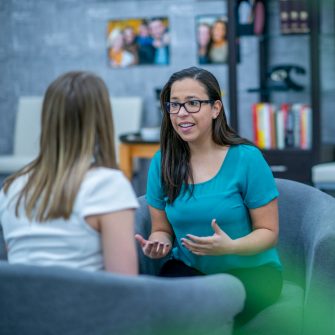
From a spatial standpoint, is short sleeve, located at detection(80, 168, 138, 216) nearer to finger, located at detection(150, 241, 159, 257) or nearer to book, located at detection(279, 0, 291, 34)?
finger, located at detection(150, 241, 159, 257)

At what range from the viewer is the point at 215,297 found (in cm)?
148

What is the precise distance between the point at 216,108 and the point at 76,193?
0.76 m

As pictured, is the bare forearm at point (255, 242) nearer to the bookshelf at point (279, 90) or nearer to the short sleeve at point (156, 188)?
the short sleeve at point (156, 188)

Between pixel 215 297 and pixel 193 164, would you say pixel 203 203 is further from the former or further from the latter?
pixel 215 297

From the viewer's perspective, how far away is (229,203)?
2127 mm

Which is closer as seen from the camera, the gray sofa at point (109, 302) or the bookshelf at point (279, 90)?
the gray sofa at point (109, 302)

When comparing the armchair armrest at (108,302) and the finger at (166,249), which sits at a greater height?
the armchair armrest at (108,302)

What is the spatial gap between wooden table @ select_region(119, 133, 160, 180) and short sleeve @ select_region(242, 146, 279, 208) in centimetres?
314

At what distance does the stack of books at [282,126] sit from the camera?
502 centimetres

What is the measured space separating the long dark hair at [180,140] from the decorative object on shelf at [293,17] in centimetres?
303

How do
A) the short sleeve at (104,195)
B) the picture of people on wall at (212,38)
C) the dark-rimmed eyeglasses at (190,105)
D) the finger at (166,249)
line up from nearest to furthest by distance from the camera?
the short sleeve at (104,195)
the finger at (166,249)
the dark-rimmed eyeglasses at (190,105)
the picture of people on wall at (212,38)

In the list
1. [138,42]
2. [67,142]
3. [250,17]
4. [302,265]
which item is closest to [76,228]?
[67,142]

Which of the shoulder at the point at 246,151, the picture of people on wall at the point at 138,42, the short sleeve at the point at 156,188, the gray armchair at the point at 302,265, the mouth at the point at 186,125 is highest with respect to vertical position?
the picture of people on wall at the point at 138,42

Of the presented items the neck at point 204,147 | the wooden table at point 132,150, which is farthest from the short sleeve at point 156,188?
the wooden table at point 132,150
